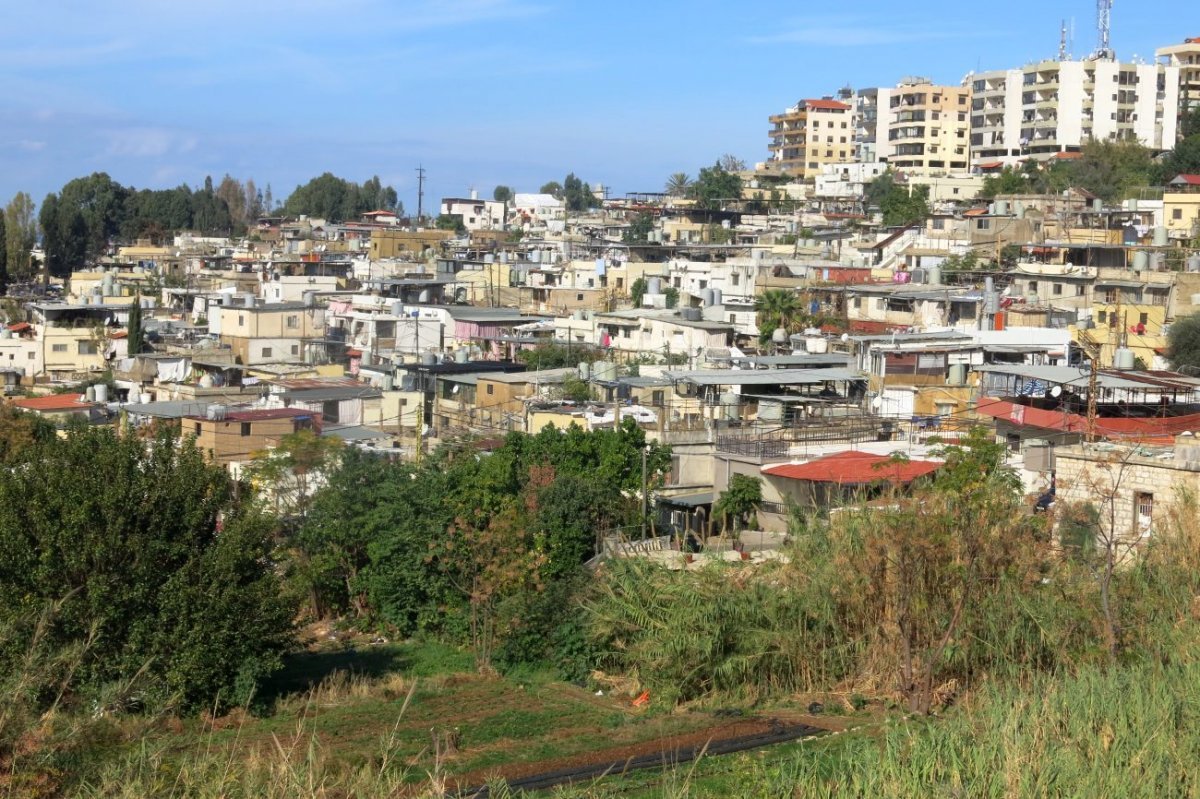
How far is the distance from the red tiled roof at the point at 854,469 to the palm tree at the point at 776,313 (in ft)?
36.1

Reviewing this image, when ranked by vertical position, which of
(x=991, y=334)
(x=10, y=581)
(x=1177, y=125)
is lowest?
(x=10, y=581)

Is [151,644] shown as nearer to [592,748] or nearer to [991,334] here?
[592,748]

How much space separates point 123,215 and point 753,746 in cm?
6023

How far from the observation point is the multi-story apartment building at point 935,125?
166 feet

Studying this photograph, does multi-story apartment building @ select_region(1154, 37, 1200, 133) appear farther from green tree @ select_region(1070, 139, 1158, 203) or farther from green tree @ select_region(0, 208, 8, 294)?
green tree @ select_region(0, 208, 8, 294)

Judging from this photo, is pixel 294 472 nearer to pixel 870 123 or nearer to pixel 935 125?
pixel 935 125

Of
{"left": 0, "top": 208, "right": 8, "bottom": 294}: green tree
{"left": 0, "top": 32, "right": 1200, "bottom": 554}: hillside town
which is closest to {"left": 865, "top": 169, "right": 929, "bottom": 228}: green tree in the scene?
{"left": 0, "top": 32, "right": 1200, "bottom": 554}: hillside town

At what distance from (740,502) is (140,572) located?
560 centimetres

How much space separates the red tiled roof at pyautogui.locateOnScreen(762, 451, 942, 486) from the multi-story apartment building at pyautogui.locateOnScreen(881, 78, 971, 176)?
3640 centimetres

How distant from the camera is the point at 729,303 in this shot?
3100 cm

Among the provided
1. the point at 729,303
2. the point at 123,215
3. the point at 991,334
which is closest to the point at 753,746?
the point at 991,334

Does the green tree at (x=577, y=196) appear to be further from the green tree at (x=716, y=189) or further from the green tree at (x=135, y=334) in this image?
the green tree at (x=135, y=334)

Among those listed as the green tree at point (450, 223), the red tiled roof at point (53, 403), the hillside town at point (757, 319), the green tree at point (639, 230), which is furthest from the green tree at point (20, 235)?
the red tiled roof at point (53, 403)

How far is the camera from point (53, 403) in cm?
2467
